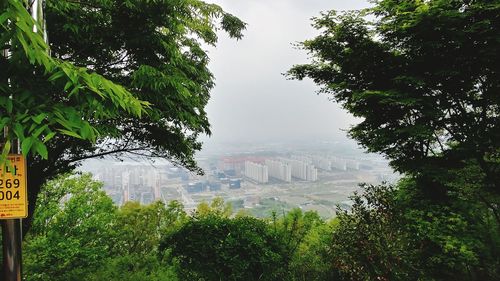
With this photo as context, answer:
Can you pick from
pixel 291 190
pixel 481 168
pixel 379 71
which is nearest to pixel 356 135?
pixel 379 71

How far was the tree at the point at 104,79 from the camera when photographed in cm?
147

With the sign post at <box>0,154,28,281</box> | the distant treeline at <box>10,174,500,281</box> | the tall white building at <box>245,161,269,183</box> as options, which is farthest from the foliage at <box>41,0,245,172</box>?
the tall white building at <box>245,161,269,183</box>

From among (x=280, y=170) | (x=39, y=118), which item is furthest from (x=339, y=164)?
(x=39, y=118)

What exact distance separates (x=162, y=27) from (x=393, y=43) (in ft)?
18.0

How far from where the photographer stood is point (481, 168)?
614 cm

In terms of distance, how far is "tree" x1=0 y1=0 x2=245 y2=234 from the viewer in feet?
4.83

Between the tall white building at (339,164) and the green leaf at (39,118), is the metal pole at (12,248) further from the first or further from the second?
the tall white building at (339,164)

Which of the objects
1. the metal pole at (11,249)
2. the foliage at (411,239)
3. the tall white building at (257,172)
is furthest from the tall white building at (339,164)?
the metal pole at (11,249)

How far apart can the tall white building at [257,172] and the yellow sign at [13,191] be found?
42.9 m

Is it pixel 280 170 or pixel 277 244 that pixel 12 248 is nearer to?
pixel 277 244

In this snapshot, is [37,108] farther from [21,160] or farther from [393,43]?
[393,43]

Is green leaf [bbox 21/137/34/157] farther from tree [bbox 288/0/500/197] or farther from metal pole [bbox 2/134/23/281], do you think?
tree [bbox 288/0/500/197]

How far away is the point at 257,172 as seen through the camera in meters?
45.3

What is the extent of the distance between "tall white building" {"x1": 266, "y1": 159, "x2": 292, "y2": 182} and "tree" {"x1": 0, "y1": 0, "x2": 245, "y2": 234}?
3817cm
